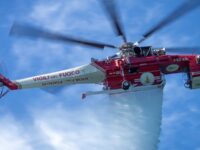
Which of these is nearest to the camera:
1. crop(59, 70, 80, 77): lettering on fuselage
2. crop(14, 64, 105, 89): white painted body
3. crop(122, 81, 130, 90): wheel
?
crop(122, 81, 130, 90): wheel

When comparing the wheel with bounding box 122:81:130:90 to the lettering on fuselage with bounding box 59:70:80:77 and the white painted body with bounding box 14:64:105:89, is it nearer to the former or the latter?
the white painted body with bounding box 14:64:105:89

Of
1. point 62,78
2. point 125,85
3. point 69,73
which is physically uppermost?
point 69,73

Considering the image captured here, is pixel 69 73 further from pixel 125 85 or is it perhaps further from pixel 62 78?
pixel 125 85

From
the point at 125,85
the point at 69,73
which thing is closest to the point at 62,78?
the point at 69,73

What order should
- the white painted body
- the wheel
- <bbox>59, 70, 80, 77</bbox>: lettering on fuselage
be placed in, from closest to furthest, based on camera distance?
the wheel, the white painted body, <bbox>59, 70, 80, 77</bbox>: lettering on fuselage

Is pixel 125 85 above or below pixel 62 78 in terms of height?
below

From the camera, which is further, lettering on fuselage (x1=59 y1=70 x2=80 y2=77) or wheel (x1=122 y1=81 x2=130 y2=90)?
lettering on fuselage (x1=59 y1=70 x2=80 y2=77)

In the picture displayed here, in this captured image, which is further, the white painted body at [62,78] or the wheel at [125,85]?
the white painted body at [62,78]

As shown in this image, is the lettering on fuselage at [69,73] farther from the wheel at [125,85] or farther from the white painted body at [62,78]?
the wheel at [125,85]

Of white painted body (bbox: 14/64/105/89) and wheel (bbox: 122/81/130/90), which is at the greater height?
white painted body (bbox: 14/64/105/89)
